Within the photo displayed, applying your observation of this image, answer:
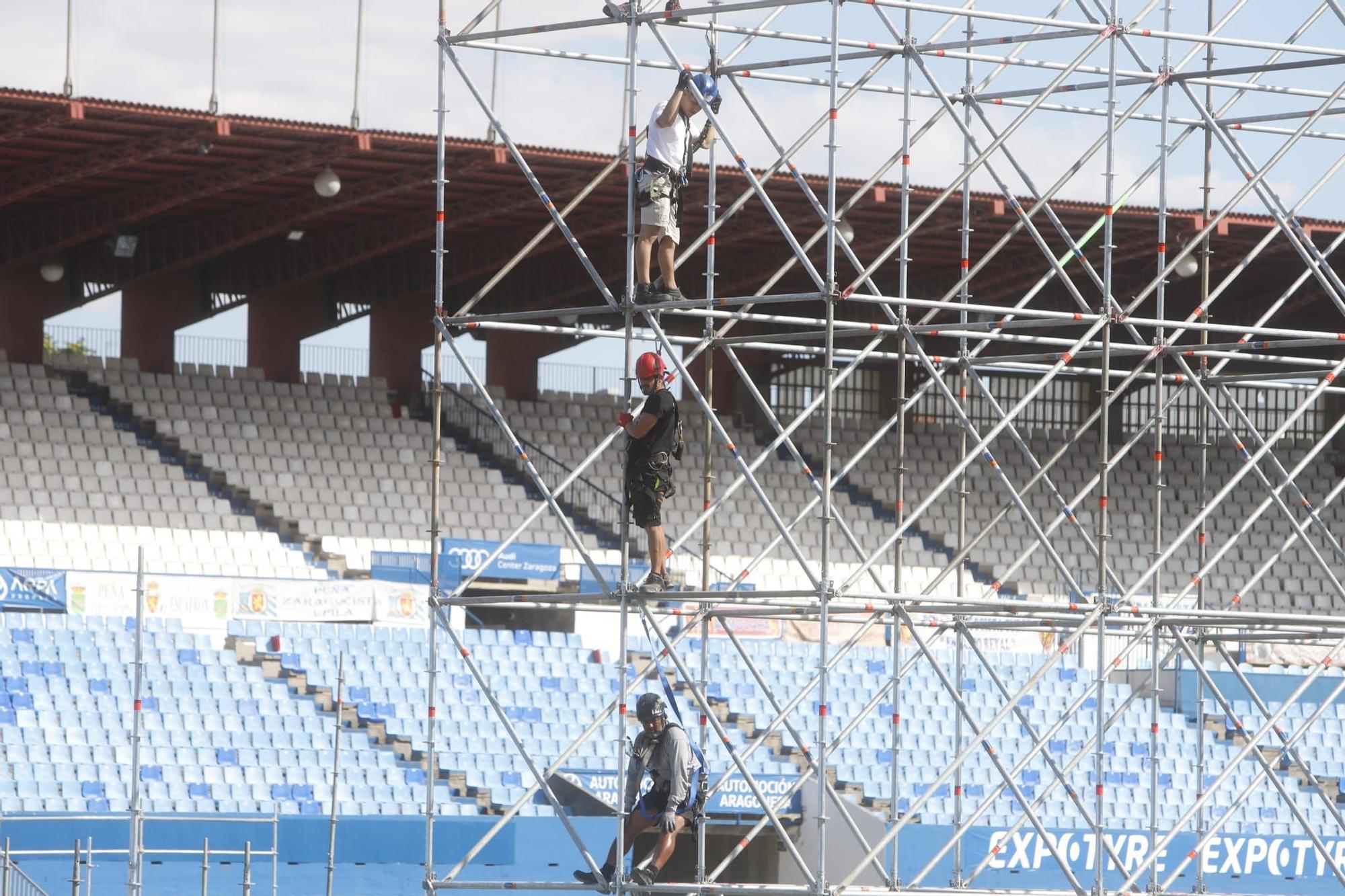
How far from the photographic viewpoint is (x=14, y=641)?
25734mm

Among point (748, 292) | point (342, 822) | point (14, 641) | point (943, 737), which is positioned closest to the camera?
point (342, 822)

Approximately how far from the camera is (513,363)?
130 feet

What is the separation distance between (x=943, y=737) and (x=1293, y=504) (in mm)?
14233

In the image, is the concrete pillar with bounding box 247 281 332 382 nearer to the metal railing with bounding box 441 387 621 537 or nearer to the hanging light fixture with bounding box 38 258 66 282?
the metal railing with bounding box 441 387 621 537

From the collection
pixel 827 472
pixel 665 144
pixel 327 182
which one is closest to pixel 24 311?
pixel 327 182

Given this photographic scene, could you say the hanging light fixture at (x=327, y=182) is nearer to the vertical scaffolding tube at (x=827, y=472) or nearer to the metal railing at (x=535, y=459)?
the metal railing at (x=535, y=459)

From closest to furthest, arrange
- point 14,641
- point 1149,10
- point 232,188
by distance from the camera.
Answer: point 1149,10
point 14,641
point 232,188

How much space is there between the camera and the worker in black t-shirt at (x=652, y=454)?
14.5 metres

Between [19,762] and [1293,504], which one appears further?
[1293,504]

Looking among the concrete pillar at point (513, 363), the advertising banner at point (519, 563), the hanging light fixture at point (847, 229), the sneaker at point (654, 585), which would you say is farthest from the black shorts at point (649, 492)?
the concrete pillar at point (513, 363)

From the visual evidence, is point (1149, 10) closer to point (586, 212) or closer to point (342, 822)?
point (342, 822)

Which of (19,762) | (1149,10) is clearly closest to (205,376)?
(19,762)

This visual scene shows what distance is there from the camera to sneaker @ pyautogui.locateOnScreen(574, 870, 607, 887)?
1484cm

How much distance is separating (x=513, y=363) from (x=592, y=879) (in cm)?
2509
